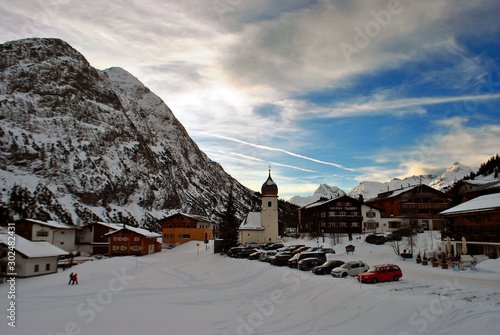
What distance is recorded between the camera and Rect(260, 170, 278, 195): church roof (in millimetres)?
76000

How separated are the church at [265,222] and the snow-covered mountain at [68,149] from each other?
70.4 metres

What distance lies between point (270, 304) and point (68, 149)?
13267 centimetres

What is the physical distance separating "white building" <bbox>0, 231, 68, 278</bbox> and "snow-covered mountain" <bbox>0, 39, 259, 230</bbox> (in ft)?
225

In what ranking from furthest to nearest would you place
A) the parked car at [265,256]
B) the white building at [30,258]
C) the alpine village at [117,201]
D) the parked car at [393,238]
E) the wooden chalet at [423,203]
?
the wooden chalet at [423,203] < the parked car at [393,238] < the alpine village at [117,201] < the parked car at [265,256] < the white building at [30,258]

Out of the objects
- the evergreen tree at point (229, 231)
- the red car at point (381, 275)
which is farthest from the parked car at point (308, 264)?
the evergreen tree at point (229, 231)

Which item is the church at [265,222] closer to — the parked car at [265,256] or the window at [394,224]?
the window at [394,224]

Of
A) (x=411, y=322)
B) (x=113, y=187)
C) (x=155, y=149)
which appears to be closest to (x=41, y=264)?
(x=411, y=322)

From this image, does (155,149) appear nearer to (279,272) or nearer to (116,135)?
(116,135)

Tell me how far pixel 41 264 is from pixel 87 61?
→ 160m

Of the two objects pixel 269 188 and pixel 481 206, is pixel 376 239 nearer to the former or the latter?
pixel 481 206

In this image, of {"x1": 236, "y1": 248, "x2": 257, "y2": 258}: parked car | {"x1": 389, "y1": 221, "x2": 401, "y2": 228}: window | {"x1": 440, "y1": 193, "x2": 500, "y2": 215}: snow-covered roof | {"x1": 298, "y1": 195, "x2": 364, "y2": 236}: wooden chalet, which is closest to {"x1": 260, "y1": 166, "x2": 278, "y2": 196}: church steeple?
{"x1": 298, "y1": 195, "x2": 364, "y2": 236}: wooden chalet

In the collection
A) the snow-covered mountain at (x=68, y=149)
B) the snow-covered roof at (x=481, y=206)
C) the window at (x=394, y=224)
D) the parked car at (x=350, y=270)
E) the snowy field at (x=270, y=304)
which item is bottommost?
the snowy field at (x=270, y=304)

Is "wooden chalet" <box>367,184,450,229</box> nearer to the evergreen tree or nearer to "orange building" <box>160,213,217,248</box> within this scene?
the evergreen tree

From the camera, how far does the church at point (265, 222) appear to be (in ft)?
238
